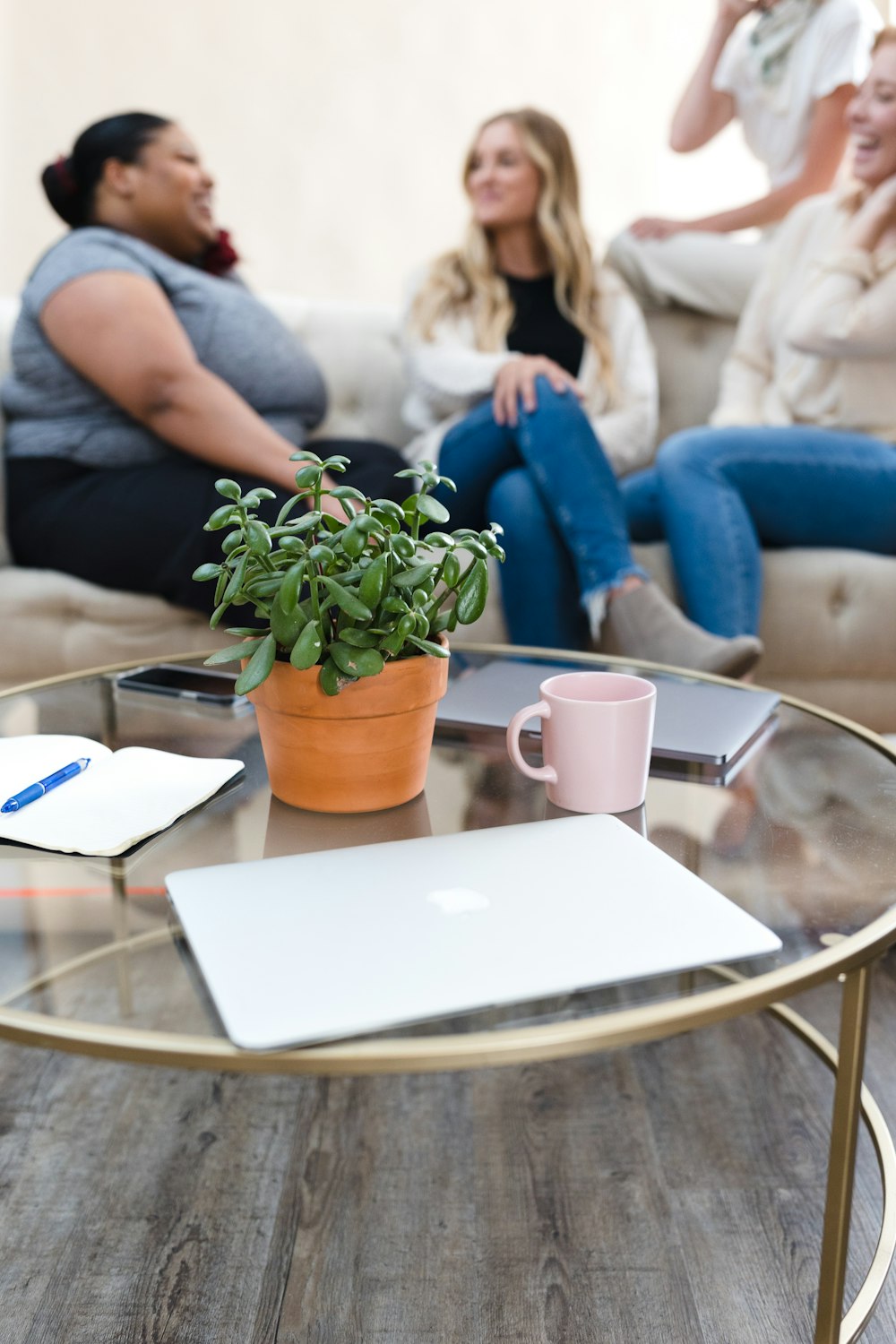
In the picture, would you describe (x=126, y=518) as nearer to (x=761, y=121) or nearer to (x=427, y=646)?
(x=427, y=646)

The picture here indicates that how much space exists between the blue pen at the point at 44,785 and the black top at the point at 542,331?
55.8 inches

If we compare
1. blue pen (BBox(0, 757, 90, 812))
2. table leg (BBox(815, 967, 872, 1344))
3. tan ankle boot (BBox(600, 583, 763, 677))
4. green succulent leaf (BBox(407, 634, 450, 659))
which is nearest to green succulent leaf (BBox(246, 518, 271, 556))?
green succulent leaf (BBox(407, 634, 450, 659))

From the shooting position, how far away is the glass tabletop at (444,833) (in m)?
0.53

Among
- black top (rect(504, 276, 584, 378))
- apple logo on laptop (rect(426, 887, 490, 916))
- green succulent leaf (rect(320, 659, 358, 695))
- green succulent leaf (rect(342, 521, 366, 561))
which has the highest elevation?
black top (rect(504, 276, 584, 378))

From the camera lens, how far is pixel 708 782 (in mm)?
823

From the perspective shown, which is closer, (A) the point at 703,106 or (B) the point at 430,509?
(B) the point at 430,509

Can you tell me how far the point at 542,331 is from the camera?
6.65 ft

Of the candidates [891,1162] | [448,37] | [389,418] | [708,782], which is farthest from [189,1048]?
[448,37]

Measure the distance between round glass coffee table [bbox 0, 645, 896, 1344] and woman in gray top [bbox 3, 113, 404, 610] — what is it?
69 centimetres

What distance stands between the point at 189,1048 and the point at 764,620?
1.38 m

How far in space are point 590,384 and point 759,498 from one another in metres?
0.41

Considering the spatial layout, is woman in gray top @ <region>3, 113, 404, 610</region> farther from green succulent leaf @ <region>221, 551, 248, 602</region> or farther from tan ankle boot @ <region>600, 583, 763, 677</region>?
green succulent leaf @ <region>221, 551, 248, 602</region>

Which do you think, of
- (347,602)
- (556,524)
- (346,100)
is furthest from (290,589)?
(346,100)

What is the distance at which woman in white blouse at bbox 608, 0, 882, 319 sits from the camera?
2.09 meters
